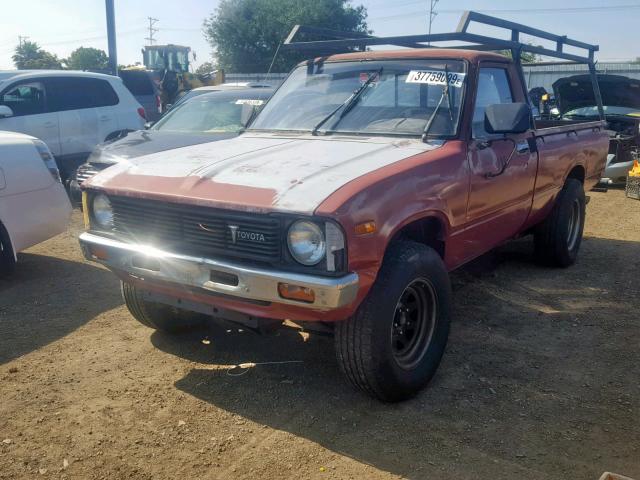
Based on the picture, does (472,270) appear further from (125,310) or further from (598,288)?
(125,310)

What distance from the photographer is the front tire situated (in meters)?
3.10

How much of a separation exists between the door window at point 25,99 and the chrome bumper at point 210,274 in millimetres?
6425

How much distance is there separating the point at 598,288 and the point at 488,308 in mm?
1184

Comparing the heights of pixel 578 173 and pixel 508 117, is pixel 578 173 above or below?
below

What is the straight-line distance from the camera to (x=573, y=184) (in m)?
5.83

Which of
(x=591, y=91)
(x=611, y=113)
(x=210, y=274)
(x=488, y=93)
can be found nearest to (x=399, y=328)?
(x=210, y=274)

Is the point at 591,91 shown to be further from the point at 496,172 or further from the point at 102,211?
the point at 102,211

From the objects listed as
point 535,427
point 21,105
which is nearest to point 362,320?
point 535,427

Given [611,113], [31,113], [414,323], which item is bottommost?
[414,323]

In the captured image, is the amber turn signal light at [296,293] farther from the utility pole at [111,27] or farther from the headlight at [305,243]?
the utility pole at [111,27]

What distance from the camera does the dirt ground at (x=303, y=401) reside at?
9.47ft

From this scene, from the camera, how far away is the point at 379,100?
4207 millimetres

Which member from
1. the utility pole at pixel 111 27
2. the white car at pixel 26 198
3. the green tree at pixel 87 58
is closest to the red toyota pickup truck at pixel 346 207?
the white car at pixel 26 198

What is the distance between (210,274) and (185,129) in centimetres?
498
